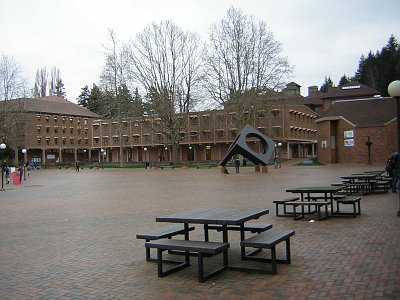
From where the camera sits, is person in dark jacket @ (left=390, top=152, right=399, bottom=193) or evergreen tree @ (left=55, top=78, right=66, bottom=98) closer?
person in dark jacket @ (left=390, top=152, right=399, bottom=193)

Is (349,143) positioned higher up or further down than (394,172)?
higher up

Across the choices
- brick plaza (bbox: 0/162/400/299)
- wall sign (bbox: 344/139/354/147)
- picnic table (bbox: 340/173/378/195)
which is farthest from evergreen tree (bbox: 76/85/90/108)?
brick plaza (bbox: 0/162/400/299)

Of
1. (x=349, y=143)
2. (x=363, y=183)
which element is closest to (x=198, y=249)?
(x=363, y=183)

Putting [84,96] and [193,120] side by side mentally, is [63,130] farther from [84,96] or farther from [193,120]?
[193,120]

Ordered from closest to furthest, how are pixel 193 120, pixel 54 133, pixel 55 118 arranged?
pixel 193 120 < pixel 54 133 < pixel 55 118

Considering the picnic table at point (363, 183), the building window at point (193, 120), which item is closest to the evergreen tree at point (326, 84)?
the building window at point (193, 120)

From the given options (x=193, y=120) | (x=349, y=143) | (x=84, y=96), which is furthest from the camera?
(x=84, y=96)

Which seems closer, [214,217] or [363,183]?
[214,217]

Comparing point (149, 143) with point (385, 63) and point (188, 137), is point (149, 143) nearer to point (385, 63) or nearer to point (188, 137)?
point (188, 137)

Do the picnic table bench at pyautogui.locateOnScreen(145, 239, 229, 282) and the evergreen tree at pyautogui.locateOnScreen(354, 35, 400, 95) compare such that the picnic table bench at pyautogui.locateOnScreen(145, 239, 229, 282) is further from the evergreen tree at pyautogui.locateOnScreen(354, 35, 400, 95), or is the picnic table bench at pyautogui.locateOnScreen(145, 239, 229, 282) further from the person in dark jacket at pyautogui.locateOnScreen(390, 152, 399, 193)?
the evergreen tree at pyautogui.locateOnScreen(354, 35, 400, 95)

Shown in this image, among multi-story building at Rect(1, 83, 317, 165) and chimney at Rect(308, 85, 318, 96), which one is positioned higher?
chimney at Rect(308, 85, 318, 96)

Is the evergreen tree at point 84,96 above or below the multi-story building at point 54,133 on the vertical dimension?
above

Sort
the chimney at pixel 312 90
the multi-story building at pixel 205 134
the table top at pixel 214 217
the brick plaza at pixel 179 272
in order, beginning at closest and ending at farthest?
the brick plaza at pixel 179 272, the table top at pixel 214 217, the multi-story building at pixel 205 134, the chimney at pixel 312 90

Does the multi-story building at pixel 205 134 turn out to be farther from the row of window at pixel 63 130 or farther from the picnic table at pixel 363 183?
the picnic table at pixel 363 183
